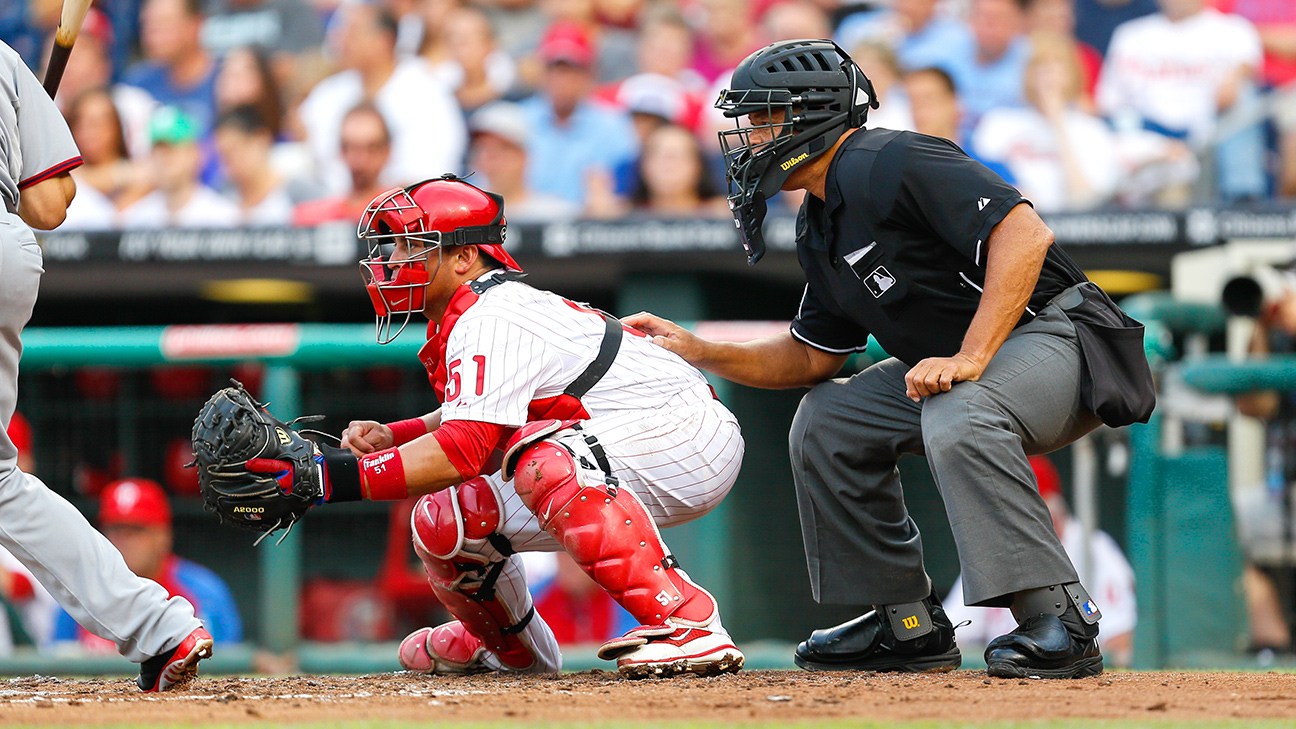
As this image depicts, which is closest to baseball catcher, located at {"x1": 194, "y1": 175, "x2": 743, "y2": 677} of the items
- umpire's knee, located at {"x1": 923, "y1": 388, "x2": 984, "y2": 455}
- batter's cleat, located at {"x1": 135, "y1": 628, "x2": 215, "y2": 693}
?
batter's cleat, located at {"x1": 135, "y1": 628, "x2": 215, "y2": 693}

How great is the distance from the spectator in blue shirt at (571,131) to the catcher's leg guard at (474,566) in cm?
381

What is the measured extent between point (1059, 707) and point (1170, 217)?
12.7 feet

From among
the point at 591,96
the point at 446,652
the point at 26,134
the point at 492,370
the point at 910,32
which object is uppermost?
the point at 910,32

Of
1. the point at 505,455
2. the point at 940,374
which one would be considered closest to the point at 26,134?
the point at 505,455

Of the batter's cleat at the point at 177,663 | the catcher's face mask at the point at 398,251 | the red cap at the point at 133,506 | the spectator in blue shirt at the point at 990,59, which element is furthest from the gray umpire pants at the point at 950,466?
the spectator in blue shirt at the point at 990,59

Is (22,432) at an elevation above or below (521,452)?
above

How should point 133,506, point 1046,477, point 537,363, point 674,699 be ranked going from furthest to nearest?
point 1046,477 → point 133,506 → point 537,363 → point 674,699

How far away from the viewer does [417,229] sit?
3201 millimetres

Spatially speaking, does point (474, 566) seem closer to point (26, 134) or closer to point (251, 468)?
point (251, 468)

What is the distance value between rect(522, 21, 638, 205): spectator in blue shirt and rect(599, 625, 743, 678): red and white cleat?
165 inches

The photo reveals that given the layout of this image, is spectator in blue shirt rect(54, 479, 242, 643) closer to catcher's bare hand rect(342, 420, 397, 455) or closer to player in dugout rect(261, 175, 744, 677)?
player in dugout rect(261, 175, 744, 677)

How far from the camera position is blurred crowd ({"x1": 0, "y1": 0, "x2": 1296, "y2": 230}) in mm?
6484

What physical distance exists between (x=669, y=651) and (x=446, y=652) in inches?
30.6

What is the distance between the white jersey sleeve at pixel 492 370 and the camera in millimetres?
2945
